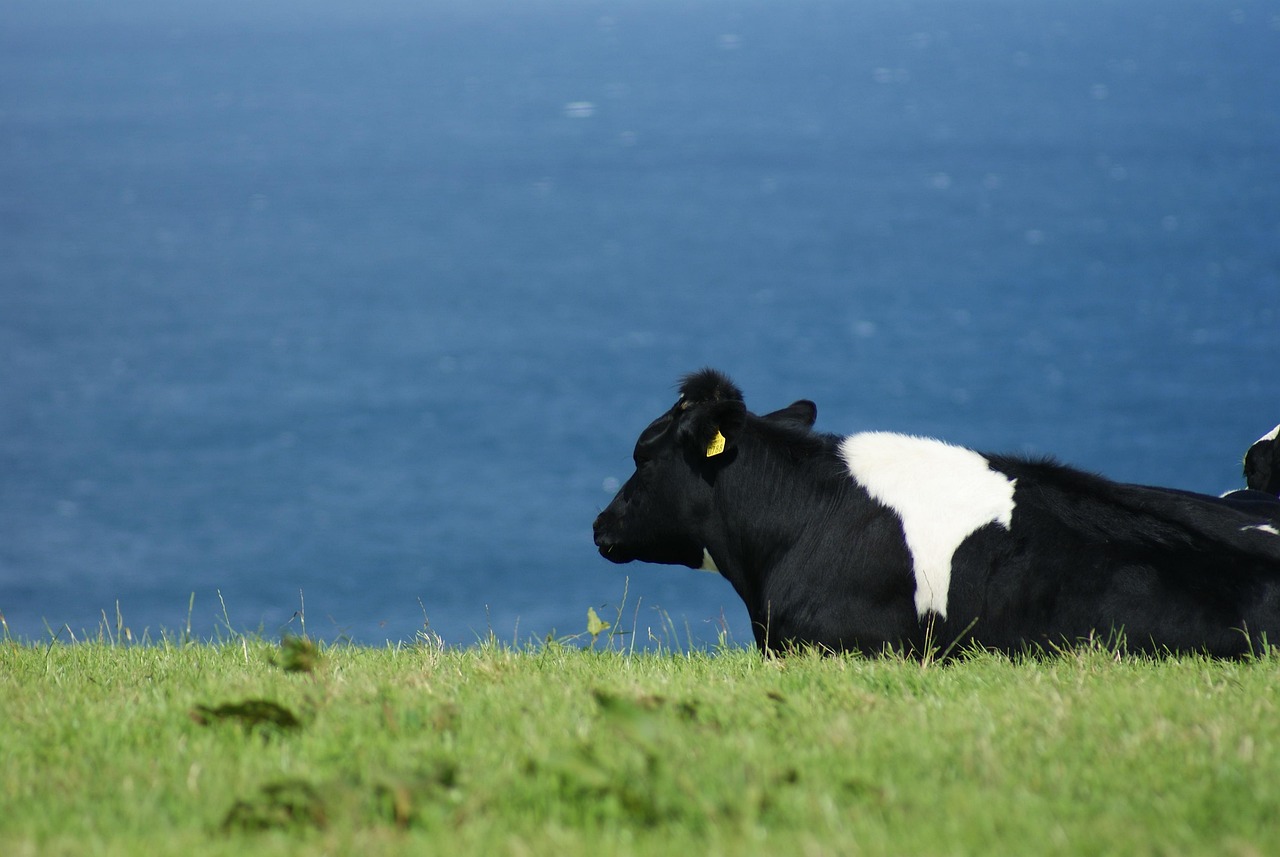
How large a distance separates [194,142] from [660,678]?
19948cm

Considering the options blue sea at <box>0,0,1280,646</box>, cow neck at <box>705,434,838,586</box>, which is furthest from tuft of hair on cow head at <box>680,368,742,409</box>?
blue sea at <box>0,0,1280,646</box>

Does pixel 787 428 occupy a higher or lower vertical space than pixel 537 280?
higher

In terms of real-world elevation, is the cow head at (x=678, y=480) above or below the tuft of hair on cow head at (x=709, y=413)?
below

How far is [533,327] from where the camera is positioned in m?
126

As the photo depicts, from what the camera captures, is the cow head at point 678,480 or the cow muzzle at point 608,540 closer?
the cow head at point 678,480

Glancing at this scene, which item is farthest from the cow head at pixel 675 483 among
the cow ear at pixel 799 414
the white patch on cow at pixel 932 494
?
the white patch on cow at pixel 932 494

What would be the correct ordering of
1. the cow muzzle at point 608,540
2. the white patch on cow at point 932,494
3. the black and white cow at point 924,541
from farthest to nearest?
the cow muzzle at point 608,540 → the white patch on cow at point 932,494 → the black and white cow at point 924,541

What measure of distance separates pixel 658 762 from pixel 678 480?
397cm

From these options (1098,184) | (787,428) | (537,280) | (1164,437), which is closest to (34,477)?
(537,280)

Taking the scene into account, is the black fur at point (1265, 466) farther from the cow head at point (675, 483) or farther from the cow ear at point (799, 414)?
the cow head at point (675, 483)

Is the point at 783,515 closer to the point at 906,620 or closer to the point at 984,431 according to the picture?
the point at 906,620

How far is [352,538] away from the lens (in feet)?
272

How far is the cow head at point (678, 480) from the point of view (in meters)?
7.98

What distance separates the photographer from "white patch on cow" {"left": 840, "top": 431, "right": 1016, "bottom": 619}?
7.18 meters
